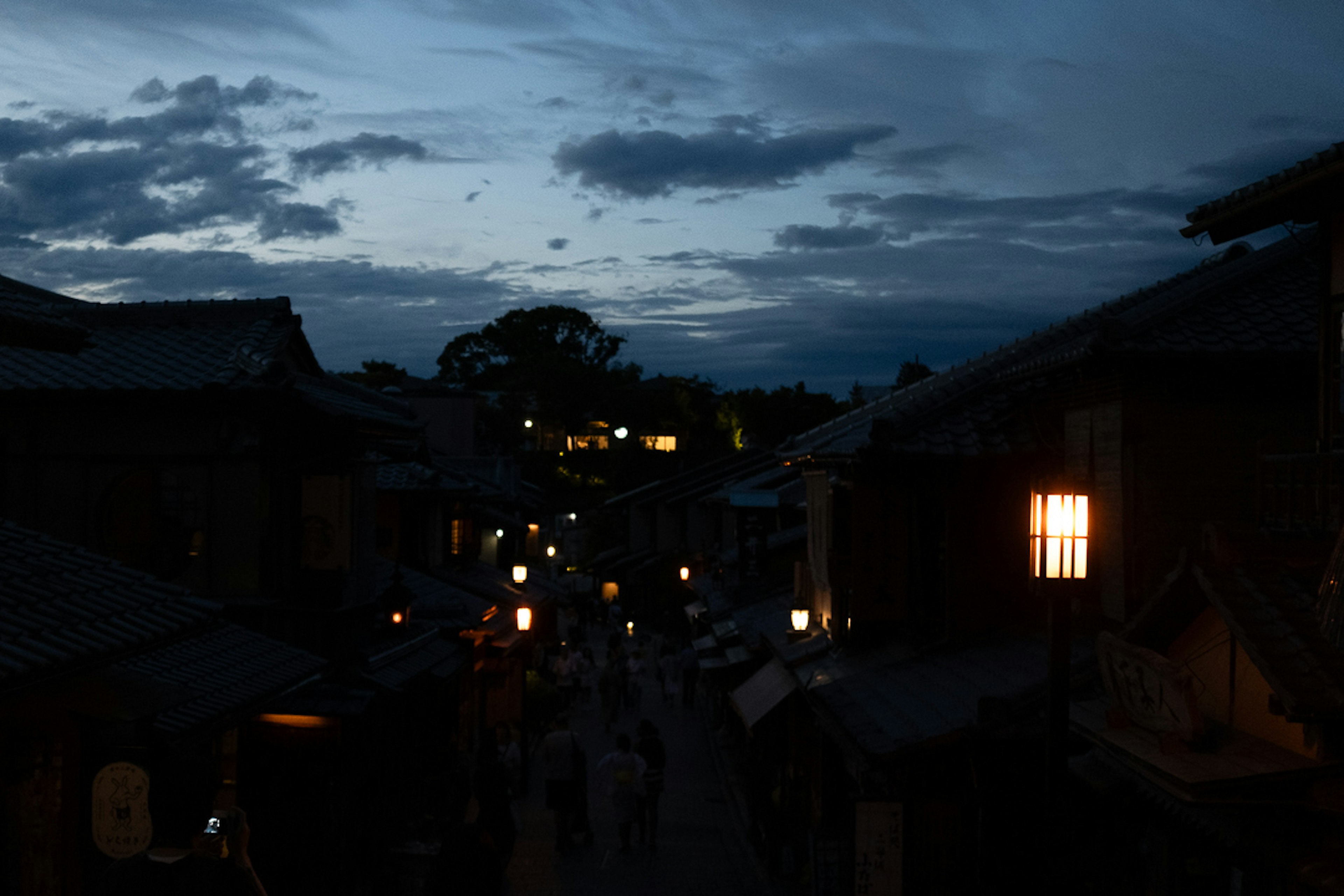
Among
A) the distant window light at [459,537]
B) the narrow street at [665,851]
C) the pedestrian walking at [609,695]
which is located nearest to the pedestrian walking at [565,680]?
the pedestrian walking at [609,695]

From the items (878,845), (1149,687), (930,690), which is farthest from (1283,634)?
(930,690)

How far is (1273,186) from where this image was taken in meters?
8.05

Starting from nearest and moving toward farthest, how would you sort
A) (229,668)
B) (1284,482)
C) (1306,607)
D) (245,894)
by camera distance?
(245,894), (1306,607), (1284,482), (229,668)

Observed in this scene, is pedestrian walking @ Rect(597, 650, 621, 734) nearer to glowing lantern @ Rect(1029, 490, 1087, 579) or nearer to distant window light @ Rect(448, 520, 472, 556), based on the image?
distant window light @ Rect(448, 520, 472, 556)

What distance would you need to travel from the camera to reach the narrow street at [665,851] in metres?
16.8

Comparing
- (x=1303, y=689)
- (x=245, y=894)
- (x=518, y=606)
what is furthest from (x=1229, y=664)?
(x=518, y=606)

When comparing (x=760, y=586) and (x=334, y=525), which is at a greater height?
(x=334, y=525)

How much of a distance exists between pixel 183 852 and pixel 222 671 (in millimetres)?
7218

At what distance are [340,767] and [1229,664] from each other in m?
11.6

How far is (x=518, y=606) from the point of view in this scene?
26688 millimetres

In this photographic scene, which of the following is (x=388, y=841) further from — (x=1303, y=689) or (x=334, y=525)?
(x=1303, y=689)

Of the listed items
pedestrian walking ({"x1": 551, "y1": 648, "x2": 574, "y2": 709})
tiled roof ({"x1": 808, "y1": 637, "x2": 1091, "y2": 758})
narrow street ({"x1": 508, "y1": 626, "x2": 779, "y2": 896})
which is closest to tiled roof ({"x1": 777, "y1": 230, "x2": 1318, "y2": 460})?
Answer: tiled roof ({"x1": 808, "y1": 637, "x2": 1091, "y2": 758})

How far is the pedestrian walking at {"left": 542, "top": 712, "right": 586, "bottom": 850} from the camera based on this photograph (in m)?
18.3

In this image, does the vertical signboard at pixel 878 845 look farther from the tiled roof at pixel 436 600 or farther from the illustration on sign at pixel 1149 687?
the tiled roof at pixel 436 600
